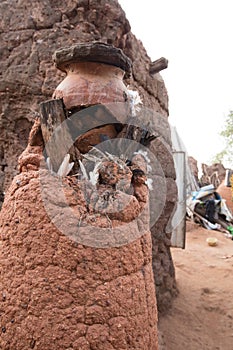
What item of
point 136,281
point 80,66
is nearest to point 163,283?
point 136,281

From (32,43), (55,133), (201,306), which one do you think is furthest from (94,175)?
(201,306)

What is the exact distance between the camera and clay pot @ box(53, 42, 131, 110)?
1702mm

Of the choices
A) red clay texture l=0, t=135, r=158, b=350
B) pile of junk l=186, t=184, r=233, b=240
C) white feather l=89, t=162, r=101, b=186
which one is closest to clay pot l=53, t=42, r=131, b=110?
white feather l=89, t=162, r=101, b=186

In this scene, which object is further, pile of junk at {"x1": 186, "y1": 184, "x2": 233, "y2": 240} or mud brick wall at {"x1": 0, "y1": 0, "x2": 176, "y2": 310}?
pile of junk at {"x1": 186, "y1": 184, "x2": 233, "y2": 240}

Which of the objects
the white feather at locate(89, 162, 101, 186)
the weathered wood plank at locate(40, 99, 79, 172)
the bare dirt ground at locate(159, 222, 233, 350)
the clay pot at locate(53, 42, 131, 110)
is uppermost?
the clay pot at locate(53, 42, 131, 110)

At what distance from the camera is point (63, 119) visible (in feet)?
5.20

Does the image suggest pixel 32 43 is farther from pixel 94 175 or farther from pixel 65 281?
pixel 65 281

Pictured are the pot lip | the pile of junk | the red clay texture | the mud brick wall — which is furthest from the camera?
the pile of junk

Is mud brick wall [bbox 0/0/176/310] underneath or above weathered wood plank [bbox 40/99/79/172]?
above

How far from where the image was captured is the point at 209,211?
364 inches

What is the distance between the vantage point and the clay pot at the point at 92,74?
5.58 feet

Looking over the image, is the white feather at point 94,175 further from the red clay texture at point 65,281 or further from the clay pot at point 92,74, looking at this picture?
the clay pot at point 92,74

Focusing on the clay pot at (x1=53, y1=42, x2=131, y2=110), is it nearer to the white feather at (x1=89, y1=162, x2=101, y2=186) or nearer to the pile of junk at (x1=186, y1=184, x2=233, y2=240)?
the white feather at (x1=89, y1=162, x2=101, y2=186)

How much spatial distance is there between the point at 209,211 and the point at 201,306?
5.67 meters
